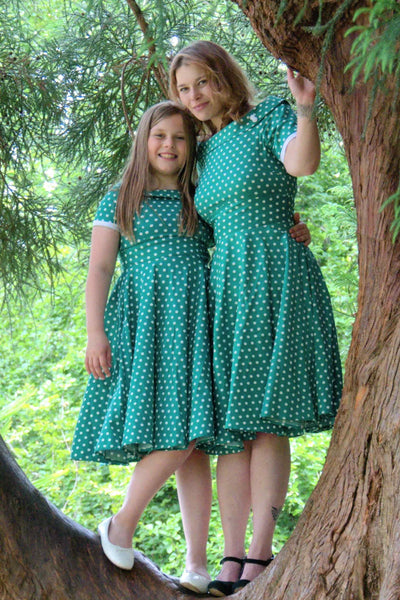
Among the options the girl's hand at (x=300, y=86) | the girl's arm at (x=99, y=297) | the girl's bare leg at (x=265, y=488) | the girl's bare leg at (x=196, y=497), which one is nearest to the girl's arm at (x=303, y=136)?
the girl's hand at (x=300, y=86)

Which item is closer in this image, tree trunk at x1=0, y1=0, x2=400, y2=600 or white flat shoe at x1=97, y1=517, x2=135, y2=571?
tree trunk at x1=0, y1=0, x2=400, y2=600

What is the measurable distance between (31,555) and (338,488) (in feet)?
2.16

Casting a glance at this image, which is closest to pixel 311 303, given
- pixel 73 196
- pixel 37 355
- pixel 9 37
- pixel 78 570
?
pixel 78 570

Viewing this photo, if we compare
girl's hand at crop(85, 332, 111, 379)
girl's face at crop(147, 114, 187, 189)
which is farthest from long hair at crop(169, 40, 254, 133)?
girl's hand at crop(85, 332, 111, 379)

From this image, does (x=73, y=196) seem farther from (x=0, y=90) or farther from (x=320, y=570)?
(x=320, y=570)

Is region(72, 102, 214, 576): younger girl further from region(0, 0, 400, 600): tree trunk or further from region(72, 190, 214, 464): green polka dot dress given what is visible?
region(0, 0, 400, 600): tree trunk

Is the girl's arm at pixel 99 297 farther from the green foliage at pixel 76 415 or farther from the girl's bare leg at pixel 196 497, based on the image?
the green foliage at pixel 76 415

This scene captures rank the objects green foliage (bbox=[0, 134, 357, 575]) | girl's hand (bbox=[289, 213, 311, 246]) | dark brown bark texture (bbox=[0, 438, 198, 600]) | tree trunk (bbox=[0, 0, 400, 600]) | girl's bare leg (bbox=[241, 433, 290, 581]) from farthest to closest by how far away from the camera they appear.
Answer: green foliage (bbox=[0, 134, 357, 575]) < girl's hand (bbox=[289, 213, 311, 246]) < girl's bare leg (bbox=[241, 433, 290, 581]) < dark brown bark texture (bbox=[0, 438, 198, 600]) < tree trunk (bbox=[0, 0, 400, 600])

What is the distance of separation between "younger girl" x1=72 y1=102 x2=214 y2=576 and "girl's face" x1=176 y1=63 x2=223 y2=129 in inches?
3.7

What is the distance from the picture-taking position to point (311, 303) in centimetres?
195

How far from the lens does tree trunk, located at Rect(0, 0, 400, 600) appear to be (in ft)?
4.77

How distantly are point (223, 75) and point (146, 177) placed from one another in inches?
11.8

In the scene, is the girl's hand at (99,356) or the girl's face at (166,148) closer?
the girl's hand at (99,356)

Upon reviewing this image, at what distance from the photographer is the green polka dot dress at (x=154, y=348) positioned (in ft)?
6.19
